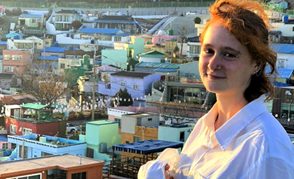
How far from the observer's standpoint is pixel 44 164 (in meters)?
8.52

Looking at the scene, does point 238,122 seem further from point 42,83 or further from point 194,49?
point 194,49

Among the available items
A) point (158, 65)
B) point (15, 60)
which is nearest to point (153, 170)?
point (158, 65)

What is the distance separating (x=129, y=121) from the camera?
1227 centimetres

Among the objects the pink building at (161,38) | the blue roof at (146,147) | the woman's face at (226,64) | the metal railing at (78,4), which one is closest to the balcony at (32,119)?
the blue roof at (146,147)

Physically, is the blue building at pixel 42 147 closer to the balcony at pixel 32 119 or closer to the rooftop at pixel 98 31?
the balcony at pixel 32 119

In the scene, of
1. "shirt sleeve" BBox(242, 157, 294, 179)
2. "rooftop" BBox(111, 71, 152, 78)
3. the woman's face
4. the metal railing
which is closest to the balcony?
"rooftop" BBox(111, 71, 152, 78)

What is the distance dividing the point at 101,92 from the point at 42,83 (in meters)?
2.14

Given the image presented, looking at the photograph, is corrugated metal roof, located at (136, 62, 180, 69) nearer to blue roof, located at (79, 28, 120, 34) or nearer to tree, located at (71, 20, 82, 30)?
blue roof, located at (79, 28, 120, 34)

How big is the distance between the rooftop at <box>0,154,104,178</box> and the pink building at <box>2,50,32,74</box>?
725 inches

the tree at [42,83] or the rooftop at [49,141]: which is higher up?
the rooftop at [49,141]

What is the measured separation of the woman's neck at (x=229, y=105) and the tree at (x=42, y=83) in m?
19.3

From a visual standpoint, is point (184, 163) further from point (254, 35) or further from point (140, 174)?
point (254, 35)

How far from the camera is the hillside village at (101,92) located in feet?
30.3

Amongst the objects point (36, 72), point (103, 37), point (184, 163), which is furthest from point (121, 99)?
point (184, 163)
